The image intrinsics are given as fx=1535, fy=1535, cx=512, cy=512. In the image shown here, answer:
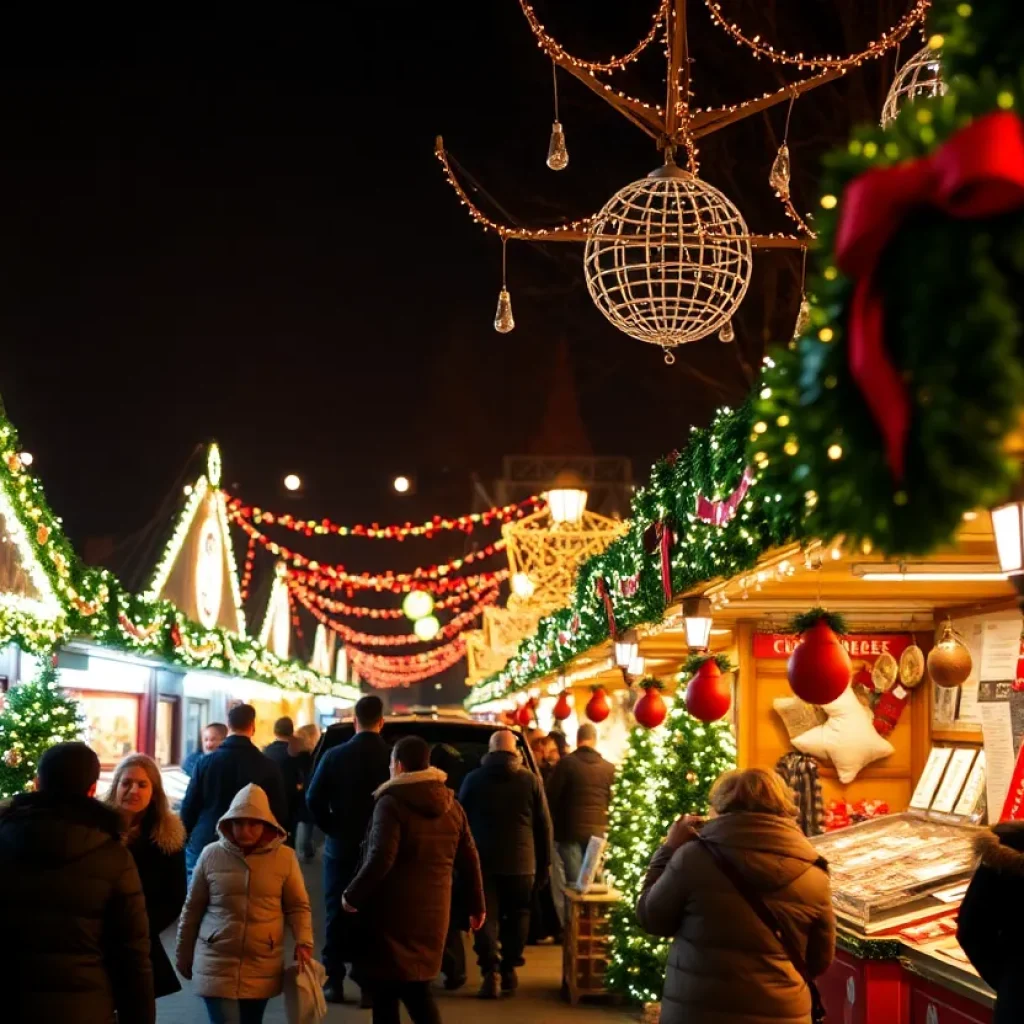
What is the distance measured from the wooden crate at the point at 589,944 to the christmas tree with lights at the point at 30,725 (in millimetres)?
4292

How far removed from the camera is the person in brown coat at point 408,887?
7527 mm

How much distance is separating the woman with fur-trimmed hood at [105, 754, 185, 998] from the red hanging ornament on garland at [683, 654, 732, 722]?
3685 mm

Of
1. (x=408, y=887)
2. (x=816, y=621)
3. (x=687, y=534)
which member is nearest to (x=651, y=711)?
(x=687, y=534)

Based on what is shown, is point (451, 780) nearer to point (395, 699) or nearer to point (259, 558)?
point (259, 558)

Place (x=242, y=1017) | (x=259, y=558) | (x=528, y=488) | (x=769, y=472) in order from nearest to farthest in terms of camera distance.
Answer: (x=769, y=472), (x=242, y=1017), (x=528, y=488), (x=259, y=558)

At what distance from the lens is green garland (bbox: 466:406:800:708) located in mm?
6781

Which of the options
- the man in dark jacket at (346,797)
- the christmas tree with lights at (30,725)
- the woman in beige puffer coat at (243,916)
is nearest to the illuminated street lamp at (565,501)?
the christmas tree with lights at (30,725)

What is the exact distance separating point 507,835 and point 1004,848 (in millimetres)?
7068

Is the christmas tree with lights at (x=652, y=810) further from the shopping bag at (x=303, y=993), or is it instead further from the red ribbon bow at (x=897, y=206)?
the red ribbon bow at (x=897, y=206)

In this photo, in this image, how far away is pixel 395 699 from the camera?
143 metres

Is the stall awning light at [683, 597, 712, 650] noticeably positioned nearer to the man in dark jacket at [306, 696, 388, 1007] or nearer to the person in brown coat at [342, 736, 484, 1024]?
the man in dark jacket at [306, 696, 388, 1007]

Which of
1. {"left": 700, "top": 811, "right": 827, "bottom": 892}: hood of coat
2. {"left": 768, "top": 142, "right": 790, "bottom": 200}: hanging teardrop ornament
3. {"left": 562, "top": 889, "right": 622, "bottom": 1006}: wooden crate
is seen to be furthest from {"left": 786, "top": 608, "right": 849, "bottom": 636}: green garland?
{"left": 562, "top": 889, "right": 622, "bottom": 1006}: wooden crate

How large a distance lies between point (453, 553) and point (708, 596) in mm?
61736

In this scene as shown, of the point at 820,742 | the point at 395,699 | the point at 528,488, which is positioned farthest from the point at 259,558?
the point at 395,699
